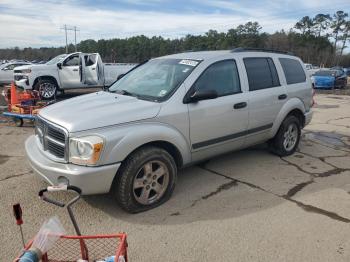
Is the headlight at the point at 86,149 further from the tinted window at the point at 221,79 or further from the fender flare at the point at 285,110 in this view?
the fender flare at the point at 285,110

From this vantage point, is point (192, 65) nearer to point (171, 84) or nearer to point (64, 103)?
point (171, 84)

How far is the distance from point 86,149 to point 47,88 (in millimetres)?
11659

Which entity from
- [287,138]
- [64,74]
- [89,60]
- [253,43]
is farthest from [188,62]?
[253,43]

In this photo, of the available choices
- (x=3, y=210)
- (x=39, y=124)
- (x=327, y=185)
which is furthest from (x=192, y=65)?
(x=3, y=210)

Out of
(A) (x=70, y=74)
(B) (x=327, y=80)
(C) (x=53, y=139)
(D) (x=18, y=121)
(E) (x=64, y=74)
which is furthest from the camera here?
(B) (x=327, y=80)

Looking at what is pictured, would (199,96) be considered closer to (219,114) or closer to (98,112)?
(219,114)

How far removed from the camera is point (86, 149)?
11.3ft

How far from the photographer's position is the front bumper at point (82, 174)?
344cm

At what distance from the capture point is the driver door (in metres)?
14.5

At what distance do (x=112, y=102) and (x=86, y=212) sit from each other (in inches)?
51.8

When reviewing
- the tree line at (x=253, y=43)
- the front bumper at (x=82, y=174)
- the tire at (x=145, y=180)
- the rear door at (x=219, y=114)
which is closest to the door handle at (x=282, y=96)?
the rear door at (x=219, y=114)

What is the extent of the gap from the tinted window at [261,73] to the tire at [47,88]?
35.0 ft

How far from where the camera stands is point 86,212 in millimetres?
3924

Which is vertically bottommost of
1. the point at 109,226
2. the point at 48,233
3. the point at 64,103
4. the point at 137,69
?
the point at 109,226
